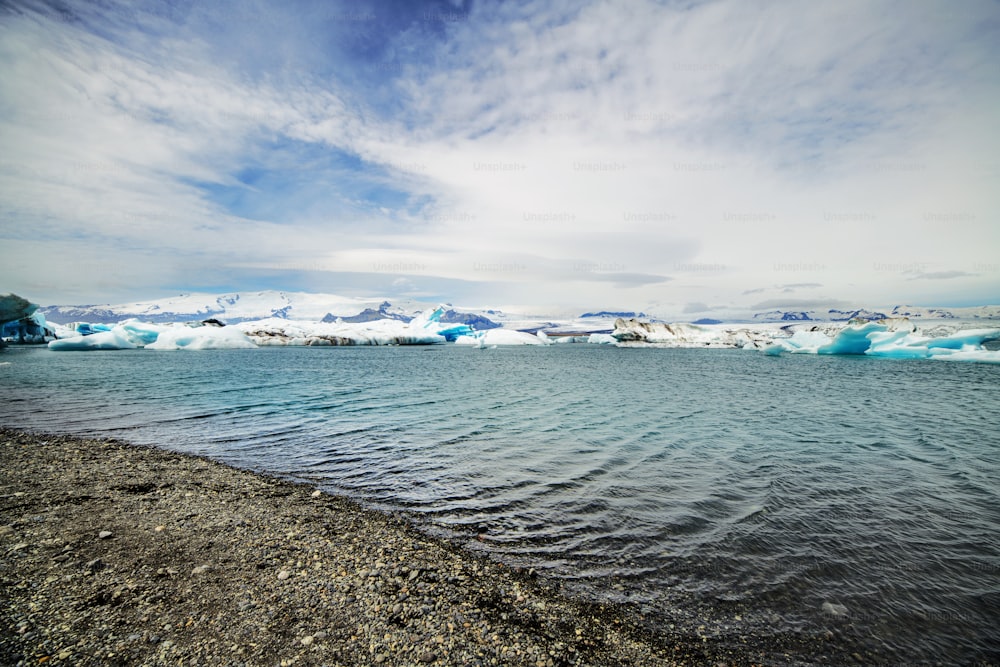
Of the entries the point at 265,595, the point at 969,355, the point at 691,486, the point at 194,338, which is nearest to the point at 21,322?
the point at 194,338

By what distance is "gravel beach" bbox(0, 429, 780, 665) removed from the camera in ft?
11.1

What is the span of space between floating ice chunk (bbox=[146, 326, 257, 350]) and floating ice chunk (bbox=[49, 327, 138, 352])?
3693mm

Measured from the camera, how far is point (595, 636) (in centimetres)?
379

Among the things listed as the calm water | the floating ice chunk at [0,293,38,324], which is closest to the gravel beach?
the calm water

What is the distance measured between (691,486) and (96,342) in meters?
81.4

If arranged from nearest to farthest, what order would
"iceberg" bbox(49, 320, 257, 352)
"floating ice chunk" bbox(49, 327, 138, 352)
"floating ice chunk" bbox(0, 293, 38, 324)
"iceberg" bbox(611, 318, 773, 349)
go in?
"floating ice chunk" bbox(0, 293, 38, 324) < "floating ice chunk" bbox(49, 327, 138, 352) < "iceberg" bbox(49, 320, 257, 352) < "iceberg" bbox(611, 318, 773, 349)

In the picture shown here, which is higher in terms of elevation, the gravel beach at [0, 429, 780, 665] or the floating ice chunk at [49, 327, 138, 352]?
the floating ice chunk at [49, 327, 138, 352]

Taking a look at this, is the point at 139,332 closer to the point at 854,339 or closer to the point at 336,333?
the point at 336,333

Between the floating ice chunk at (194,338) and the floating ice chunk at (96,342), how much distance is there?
369 centimetres

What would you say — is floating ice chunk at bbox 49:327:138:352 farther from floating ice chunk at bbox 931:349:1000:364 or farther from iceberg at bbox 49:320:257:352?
floating ice chunk at bbox 931:349:1000:364

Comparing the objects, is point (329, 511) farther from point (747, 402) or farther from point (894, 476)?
point (747, 402)

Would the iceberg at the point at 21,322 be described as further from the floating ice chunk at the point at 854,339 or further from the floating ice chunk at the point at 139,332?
the floating ice chunk at the point at 854,339

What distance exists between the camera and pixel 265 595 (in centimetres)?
416

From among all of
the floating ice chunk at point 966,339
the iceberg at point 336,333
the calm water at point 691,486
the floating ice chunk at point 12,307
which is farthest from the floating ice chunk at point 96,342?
the floating ice chunk at point 966,339
